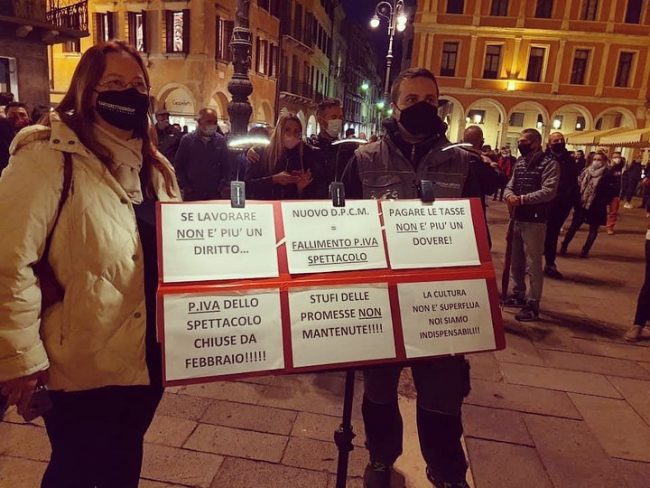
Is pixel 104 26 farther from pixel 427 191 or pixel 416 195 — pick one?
pixel 427 191

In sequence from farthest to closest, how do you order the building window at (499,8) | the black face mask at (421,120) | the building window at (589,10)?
the building window at (499,8) → the building window at (589,10) → the black face mask at (421,120)

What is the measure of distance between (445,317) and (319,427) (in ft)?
5.04

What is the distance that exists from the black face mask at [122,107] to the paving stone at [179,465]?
178 cm

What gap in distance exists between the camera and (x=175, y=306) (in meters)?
1.52

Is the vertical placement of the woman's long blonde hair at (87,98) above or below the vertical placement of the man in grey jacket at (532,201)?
above

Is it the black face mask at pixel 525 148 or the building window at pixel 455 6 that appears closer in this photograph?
the black face mask at pixel 525 148

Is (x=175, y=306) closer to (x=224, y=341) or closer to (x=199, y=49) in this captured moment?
(x=224, y=341)

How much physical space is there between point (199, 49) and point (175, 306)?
21872mm

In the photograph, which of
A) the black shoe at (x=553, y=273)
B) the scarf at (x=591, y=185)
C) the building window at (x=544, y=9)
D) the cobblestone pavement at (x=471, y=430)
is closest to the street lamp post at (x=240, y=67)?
the cobblestone pavement at (x=471, y=430)

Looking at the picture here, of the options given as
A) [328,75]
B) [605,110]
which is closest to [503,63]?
[605,110]

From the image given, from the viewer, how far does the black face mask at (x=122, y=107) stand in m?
1.68

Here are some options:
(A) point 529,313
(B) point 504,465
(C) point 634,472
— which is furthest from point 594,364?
(B) point 504,465

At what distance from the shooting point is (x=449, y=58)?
103ft

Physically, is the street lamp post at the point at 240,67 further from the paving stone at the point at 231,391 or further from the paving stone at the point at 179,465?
the paving stone at the point at 179,465
